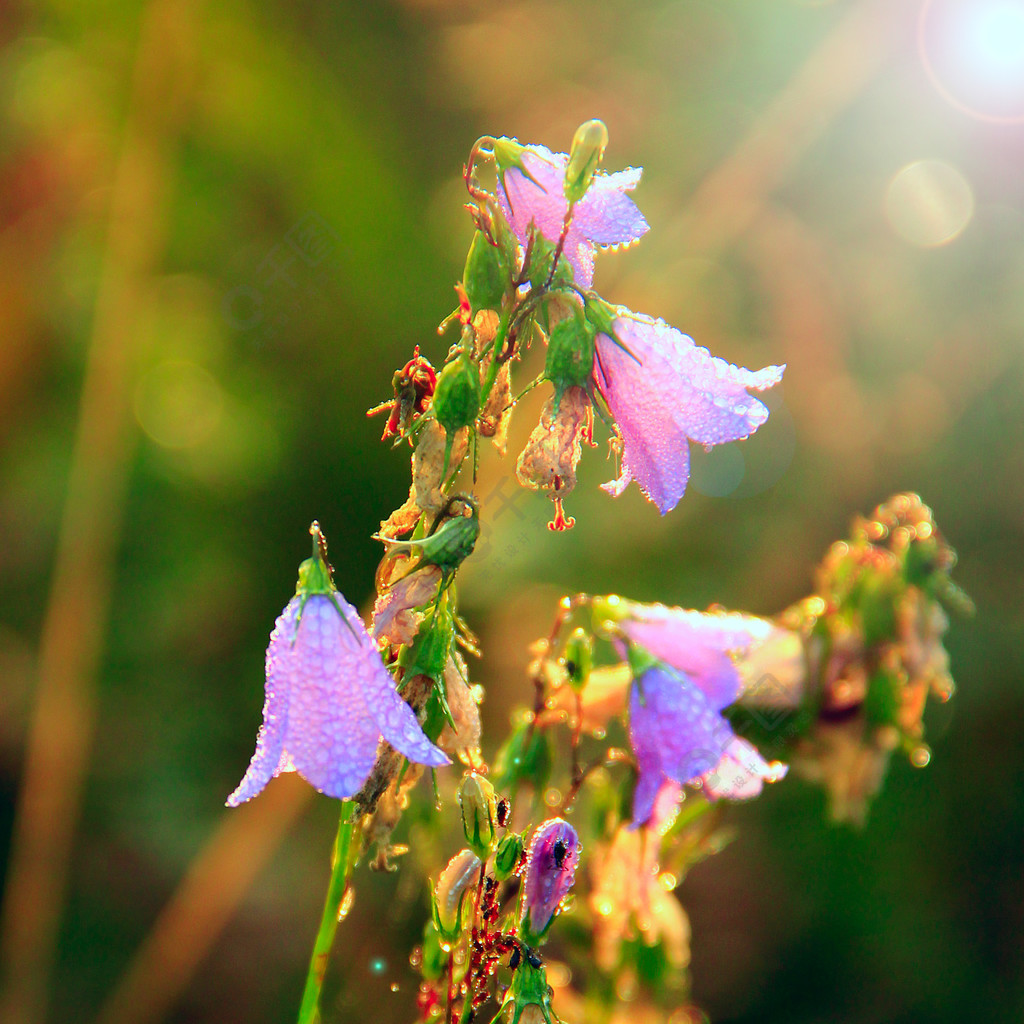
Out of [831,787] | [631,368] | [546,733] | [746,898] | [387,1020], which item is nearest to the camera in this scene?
[631,368]

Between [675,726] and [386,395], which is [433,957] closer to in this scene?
[675,726]

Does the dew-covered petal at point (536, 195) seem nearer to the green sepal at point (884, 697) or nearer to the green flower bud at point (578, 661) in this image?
the green flower bud at point (578, 661)

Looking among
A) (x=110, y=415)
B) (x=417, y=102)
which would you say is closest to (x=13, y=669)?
(x=110, y=415)

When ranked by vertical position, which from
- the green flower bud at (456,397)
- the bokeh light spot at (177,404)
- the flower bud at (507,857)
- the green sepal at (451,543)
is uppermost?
the bokeh light spot at (177,404)

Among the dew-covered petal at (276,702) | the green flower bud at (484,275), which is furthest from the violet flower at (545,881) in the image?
the green flower bud at (484,275)

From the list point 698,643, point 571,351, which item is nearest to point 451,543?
point 571,351

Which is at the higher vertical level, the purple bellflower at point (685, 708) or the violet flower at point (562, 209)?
the violet flower at point (562, 209)

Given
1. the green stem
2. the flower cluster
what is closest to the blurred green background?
the flower cluster

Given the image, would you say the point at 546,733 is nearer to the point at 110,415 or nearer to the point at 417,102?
the point at 110,415
